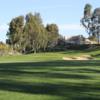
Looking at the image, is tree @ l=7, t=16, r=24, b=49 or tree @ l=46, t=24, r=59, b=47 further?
tree @ l=46, t=24, r=59, b=47

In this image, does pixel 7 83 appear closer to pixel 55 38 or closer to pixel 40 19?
pixel 40 19

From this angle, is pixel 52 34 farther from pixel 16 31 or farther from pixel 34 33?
pixel 16 31

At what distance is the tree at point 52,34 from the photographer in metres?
108

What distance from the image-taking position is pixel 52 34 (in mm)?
108562

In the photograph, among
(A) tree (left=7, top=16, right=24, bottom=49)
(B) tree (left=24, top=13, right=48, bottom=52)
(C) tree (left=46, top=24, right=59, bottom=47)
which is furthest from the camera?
(C) tree (left=46, top=24, right=59, bottom=47)

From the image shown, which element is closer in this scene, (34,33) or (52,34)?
(34,33)

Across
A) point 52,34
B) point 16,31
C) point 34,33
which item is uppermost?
point 16,31

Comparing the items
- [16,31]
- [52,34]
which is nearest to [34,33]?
[16,31]

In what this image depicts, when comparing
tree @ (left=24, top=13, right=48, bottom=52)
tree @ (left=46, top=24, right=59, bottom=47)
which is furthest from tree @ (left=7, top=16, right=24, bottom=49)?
tree @ (left=46, top=24, right=59, bottom=47)

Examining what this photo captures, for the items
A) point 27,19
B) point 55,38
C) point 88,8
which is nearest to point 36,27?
point 27,19

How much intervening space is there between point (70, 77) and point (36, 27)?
80.1m

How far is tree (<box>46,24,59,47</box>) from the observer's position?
10776cm

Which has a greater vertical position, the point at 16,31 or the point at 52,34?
the point at 16,31

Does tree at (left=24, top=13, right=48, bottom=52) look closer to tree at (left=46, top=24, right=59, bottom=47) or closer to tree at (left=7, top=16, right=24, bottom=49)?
tree at (left=7, top=16, right=24, bottom=49)
